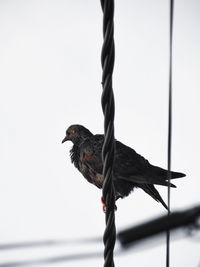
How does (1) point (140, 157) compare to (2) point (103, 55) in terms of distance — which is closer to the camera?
(2) point (103, 55)

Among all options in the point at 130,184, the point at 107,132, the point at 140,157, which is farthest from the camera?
the point at 140,157

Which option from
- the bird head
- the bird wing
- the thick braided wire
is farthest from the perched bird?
the thick braided wire

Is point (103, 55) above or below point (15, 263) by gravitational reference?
above

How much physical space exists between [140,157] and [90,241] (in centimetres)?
312

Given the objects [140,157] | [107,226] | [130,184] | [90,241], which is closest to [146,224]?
[90,241]

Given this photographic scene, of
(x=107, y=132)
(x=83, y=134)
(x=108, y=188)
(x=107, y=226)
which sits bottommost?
(x=107, y=226)

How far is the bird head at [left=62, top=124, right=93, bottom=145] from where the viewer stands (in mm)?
4395

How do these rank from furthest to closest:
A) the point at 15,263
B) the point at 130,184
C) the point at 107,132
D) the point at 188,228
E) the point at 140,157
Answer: the point at 140,157, the point at 130,184, the point at 107,132, the point at 15,263, the point at 188,228

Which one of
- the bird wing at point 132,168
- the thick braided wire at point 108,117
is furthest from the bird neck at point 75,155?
the thick braided wire at point 108,117

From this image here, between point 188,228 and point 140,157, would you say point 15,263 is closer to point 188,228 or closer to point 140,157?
point 188,228

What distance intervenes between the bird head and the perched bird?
13cm

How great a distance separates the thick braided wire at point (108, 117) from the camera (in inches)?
47.9

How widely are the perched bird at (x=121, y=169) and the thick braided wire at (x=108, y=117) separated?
2.16m

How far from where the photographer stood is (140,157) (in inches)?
169
